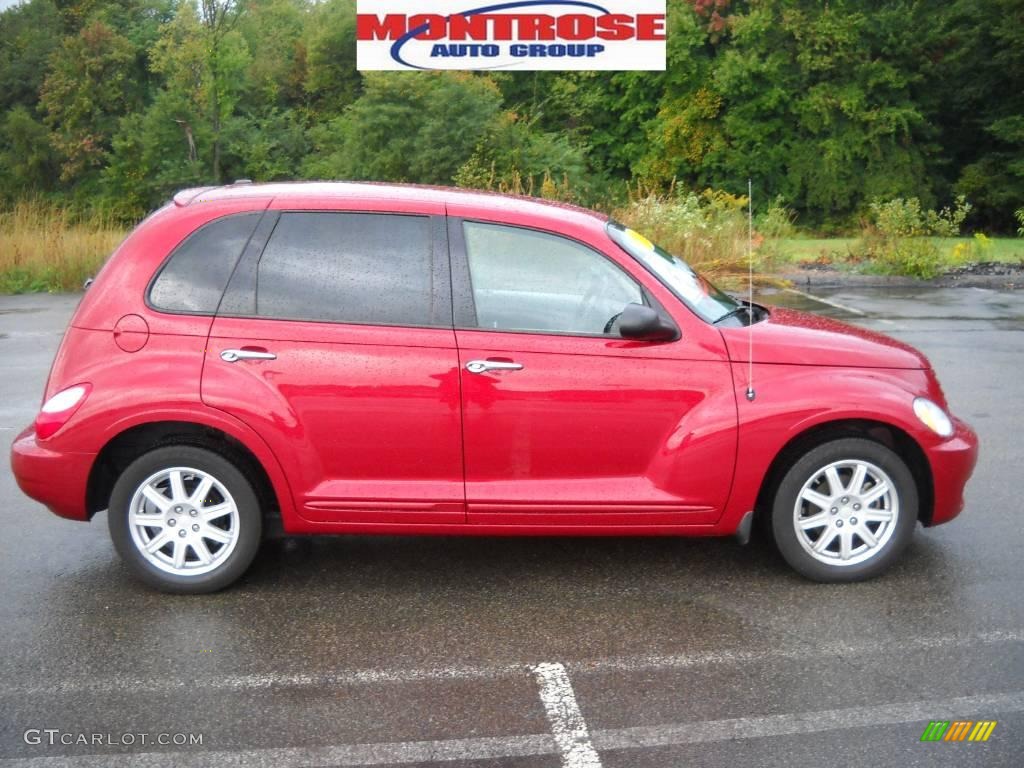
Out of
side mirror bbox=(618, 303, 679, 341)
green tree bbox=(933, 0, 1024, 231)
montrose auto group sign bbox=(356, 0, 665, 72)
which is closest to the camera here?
side mirror bbox=(618, 303, 679, 341)

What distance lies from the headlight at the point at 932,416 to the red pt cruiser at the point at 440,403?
0.01 metres

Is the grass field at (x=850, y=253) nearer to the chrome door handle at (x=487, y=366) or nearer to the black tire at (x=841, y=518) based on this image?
the black tire at (x=841, y=518)

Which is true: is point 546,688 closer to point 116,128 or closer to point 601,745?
point 601,745

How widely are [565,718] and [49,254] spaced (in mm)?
16205

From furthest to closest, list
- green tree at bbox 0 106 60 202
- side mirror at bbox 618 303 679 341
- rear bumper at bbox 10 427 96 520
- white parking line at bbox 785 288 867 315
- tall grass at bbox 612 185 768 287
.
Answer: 1. green tree at bbox 0 106 60 202
2. tall grass at bbox 612 185 768 287
3. white parking line at bbox 785 288 867 315
4. rear bumper at bbox 10 427 96 520
5. side mirror at bbox 618 303 679 341

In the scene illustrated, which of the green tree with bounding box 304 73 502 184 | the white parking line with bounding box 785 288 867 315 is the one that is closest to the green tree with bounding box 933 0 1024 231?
the green tree with bounding box 304 73 502 184

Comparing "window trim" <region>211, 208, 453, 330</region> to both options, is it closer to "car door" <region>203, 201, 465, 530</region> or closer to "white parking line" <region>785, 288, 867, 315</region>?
"car door" <region>203, 201, 465, 530</region>

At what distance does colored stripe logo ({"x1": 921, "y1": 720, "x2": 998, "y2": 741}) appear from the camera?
397 centimetres

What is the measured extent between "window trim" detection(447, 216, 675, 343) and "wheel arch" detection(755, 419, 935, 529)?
82cm

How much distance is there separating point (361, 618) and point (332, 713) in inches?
35.0

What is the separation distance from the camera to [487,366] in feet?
16.8

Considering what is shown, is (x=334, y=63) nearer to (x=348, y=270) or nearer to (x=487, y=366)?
(x=348, y=270)

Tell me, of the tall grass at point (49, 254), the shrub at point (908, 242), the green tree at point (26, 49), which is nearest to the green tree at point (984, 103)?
the shrub at point (908, 242)

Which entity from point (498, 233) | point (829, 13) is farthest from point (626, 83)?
point (498, 233)
